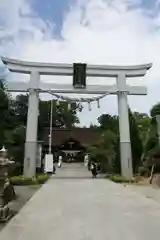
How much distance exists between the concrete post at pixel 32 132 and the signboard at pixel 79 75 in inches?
118

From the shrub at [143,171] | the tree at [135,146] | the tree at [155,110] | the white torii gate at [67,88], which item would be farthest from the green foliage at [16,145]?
the tree at [155,110]

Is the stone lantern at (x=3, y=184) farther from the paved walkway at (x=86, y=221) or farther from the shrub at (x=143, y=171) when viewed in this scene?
the shrub at (x=143, y=171)

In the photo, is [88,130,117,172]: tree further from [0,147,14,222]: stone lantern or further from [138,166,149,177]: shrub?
[0,147,14,222]: stone lantern

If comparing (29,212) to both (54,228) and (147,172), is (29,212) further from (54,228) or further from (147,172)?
(147,172)

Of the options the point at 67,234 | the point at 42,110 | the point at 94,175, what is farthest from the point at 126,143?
the point at 42,110

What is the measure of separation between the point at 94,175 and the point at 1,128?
10.5 metres

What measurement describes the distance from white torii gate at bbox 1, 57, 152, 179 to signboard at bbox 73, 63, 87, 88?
40cm

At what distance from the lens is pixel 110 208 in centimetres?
1312

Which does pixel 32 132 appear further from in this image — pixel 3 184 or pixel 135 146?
pixel 3 184

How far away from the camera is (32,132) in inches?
1151

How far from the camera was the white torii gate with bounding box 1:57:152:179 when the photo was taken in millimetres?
29188

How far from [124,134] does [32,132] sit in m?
7.24

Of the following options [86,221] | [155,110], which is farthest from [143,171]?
A: [86,221]

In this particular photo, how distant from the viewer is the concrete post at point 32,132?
94.3ft
